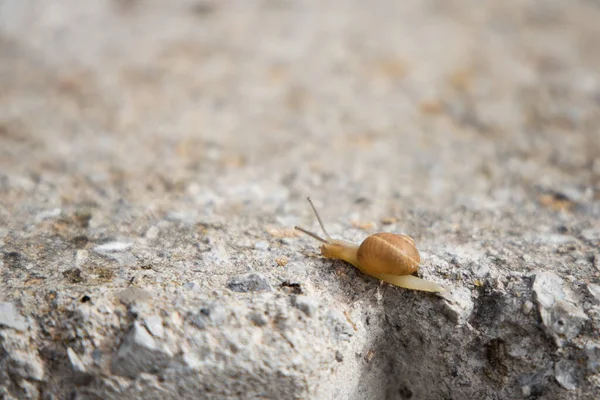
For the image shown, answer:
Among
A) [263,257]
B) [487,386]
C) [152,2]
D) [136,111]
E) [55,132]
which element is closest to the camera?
[487,386]

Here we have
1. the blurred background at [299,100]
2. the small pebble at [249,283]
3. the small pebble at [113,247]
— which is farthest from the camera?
the blurred background at [299,100]

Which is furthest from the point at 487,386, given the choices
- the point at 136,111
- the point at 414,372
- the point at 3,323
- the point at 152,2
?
the point at 152,2

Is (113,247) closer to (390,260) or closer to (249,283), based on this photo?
(249,283)

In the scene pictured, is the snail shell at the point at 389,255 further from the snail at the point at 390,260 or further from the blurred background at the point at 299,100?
the blurred background at the point at 299,100

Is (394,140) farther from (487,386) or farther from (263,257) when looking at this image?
(487,386)

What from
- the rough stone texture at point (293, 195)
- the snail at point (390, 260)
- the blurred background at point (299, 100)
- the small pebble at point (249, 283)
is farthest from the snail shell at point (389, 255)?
the blurred background at point (299, 100)

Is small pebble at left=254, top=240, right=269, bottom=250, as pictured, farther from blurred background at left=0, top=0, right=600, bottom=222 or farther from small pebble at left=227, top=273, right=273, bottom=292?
blurred background at left=0, top=0, right=600, bottom=222

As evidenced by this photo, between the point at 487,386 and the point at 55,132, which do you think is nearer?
the point at 487,386

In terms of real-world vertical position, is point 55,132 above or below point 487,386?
above
